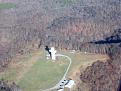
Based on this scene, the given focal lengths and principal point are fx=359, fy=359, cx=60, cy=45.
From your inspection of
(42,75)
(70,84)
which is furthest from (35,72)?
(70,84)

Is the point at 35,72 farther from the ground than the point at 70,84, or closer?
farther from the ground

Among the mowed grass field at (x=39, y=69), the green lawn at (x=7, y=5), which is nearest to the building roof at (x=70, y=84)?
the mowed grass field at (x=39, y=69)

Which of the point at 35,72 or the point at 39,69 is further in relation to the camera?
the point at 39,69

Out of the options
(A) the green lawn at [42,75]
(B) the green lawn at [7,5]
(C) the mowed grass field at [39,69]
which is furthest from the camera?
(B) the green lawn at [7,5]

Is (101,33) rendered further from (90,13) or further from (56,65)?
(56,65)

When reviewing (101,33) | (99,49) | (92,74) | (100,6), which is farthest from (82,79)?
(100,6)

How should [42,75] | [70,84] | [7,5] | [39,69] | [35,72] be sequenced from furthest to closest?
[7,5] → [39,69] → [35,72] → [42,75] → [70,84]

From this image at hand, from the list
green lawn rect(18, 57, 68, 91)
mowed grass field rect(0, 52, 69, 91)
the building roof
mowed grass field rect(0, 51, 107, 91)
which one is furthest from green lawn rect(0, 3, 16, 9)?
the building roof

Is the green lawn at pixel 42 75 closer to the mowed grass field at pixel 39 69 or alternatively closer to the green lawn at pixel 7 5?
the mowed grass field at pixel 39 69

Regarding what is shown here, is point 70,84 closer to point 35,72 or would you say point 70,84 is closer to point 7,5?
point 35,72
